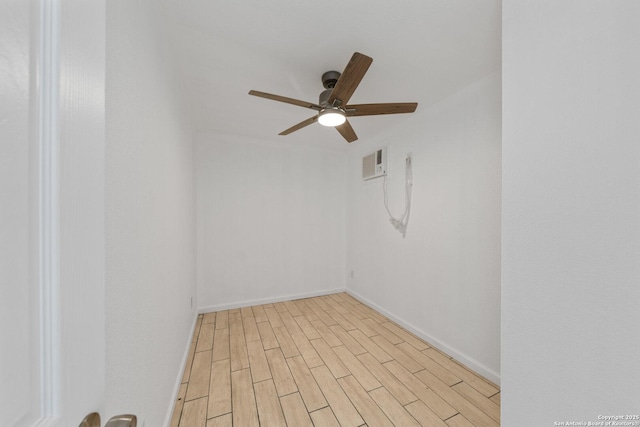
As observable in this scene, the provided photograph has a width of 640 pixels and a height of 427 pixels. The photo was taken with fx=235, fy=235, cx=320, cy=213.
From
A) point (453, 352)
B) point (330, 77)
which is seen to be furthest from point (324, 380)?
point (330, 77)

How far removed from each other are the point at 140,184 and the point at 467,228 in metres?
2.26

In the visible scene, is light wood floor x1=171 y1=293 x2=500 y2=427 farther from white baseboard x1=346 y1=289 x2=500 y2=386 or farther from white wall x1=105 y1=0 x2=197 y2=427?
white wall x1=105 y1=0 x2=197 y2=427

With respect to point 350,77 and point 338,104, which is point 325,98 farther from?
point 350,77

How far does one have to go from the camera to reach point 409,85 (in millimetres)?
1979

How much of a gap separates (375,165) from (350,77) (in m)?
1.76

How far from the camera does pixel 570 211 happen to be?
0.84 metres

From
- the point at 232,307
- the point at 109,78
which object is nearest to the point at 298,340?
the point at 232,307

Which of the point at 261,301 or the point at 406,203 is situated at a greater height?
the point at 406,203

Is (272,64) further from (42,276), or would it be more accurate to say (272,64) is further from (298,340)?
(298,340)

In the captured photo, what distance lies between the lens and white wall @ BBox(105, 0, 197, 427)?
29.8 inches

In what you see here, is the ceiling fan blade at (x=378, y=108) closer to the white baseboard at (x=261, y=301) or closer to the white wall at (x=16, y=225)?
the white wall at (x=16, y=225)

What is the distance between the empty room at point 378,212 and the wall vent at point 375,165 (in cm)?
4

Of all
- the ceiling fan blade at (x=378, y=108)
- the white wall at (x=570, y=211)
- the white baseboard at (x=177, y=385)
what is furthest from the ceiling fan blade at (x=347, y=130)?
the white baseboard at (x=177, y=385)

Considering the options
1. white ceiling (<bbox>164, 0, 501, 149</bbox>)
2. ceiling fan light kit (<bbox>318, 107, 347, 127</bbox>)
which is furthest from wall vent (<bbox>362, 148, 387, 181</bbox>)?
ceiling fan light kit (<bbox>318, 107, 347, 127</bbox>)
